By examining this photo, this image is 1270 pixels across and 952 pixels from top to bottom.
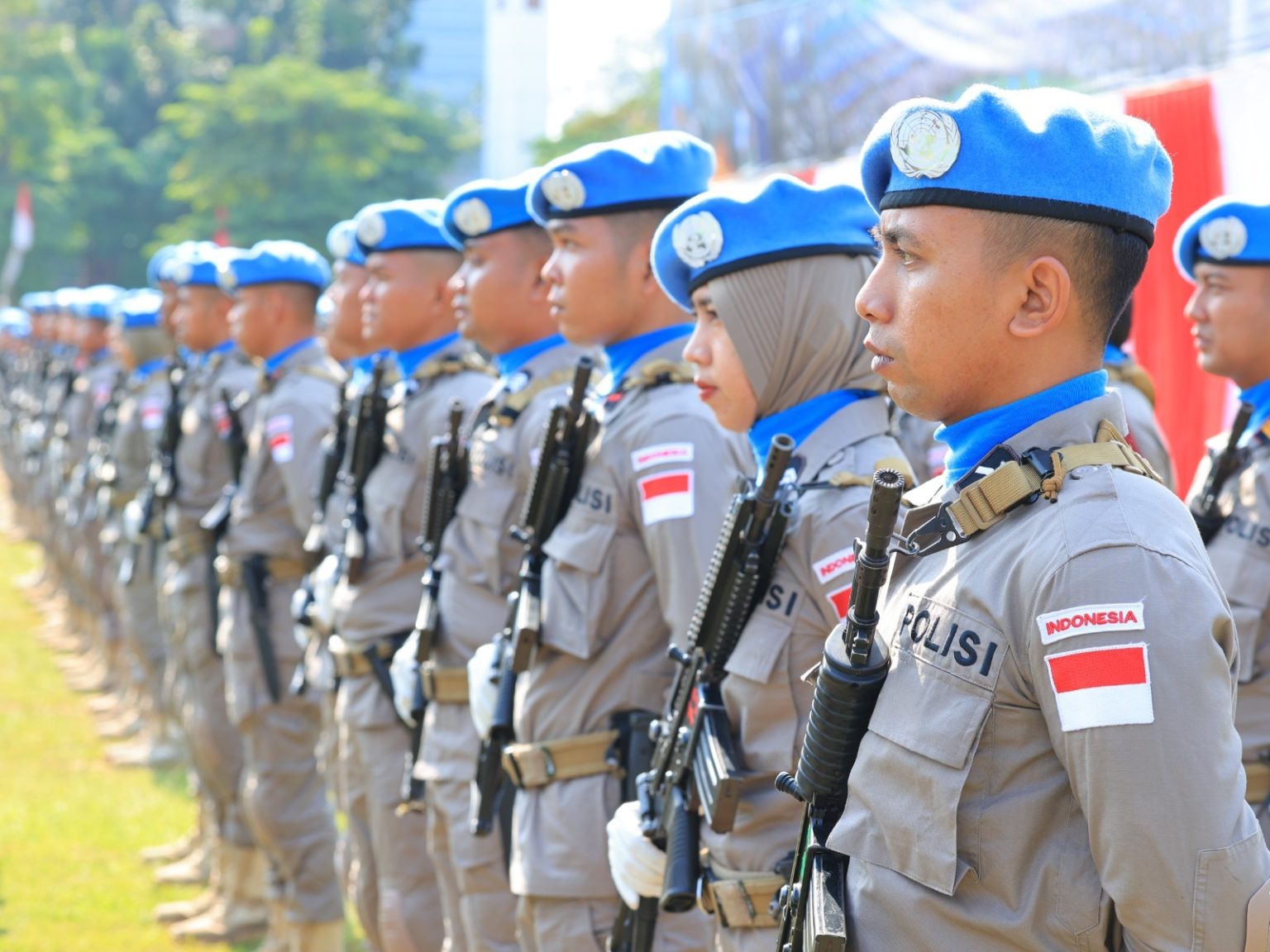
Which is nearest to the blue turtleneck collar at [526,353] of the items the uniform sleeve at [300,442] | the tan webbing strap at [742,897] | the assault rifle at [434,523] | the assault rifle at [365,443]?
the assault rifle at [434,523]

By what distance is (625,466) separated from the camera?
10.8 ft

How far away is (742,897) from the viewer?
258 cm

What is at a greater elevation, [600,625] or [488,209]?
[488,209]

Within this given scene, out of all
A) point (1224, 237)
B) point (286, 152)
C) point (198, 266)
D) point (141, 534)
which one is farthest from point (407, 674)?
point (286, 152)

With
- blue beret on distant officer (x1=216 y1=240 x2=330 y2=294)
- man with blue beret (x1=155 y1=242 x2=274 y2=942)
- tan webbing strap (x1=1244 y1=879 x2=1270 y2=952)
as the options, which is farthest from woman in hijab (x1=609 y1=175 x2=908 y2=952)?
man with blue beret (x1=155 y1=242 x2=274 y2=942)

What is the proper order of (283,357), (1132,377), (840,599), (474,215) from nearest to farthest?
(840,599) < (474,215) < (1132,377) < (283,357)

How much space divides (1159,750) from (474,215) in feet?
9.56

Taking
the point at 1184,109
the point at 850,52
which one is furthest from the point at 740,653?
the point at 850,52

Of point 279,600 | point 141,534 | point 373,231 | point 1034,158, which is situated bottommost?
point 141,534

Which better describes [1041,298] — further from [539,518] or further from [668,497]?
[539,518]

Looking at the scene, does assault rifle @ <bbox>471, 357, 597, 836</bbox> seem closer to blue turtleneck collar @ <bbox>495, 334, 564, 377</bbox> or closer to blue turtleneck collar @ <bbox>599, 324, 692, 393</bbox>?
blue turtleneck collar @ <bbox>599, 324, 692, 393</bbox>

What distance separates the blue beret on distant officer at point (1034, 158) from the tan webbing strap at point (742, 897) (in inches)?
49.1

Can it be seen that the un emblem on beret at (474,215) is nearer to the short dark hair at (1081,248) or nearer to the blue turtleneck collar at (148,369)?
the short dark hair at (1081,248)

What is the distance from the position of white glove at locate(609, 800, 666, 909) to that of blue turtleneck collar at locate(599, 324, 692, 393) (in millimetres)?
1053
